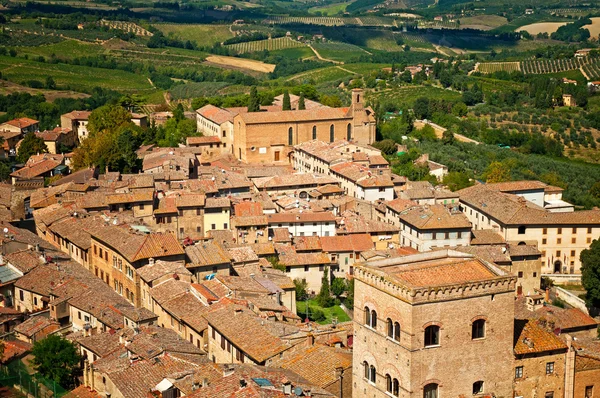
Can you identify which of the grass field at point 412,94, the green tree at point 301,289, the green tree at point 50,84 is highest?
the green tree at point 50,84

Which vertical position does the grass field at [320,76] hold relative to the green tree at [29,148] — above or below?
below

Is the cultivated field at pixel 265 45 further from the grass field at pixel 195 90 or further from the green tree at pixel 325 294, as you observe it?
the green tree at pixel 325 294

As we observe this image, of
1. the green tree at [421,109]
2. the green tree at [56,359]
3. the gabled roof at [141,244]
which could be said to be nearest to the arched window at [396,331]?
the green tree at [56,359]

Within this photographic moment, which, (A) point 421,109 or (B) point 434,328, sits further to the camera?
(A) point 421,109

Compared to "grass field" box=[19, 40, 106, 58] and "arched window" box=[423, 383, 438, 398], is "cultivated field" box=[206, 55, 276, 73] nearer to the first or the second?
"grass field" box=[19, 40, 106, 58]

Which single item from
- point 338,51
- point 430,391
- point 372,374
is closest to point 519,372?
point 430,391

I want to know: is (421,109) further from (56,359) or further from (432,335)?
(432,335)

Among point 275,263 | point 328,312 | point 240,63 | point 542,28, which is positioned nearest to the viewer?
point 328,312
